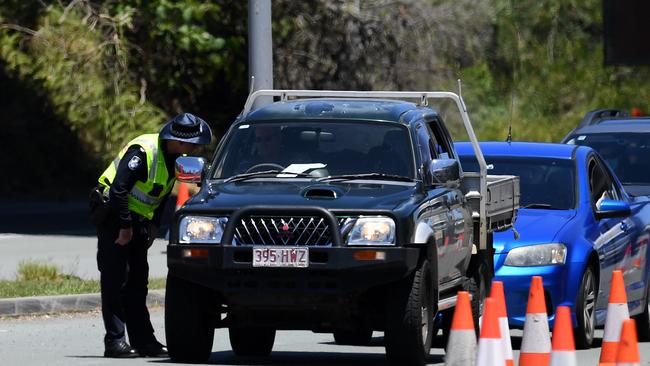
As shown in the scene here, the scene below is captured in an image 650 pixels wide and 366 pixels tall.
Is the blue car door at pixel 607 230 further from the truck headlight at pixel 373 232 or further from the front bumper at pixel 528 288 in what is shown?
the truck headlight at pixel 373 232

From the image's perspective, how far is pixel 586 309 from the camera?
1200 centimetres

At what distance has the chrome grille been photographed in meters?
9.67

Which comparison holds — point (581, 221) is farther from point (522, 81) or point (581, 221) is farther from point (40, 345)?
point (522, 81)

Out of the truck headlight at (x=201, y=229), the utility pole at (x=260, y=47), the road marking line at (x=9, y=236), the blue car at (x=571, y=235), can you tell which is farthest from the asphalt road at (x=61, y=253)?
the truck headlight at (x=201, y=229)

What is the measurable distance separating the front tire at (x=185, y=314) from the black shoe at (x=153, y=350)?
892 millimetres

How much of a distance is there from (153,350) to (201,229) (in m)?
1.50

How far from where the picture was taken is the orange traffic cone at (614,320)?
349 inches

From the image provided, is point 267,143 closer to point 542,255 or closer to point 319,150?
point 319,150

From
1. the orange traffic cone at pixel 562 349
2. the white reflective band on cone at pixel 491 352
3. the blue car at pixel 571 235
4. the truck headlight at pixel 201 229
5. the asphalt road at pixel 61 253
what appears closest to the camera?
the orange traffic cone at pixel 562 349

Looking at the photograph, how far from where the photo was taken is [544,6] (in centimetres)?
3838

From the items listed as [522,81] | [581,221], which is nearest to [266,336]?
[581,221]

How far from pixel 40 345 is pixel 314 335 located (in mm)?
2295

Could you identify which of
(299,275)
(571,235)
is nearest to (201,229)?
(299,275)

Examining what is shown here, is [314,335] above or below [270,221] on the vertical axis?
below
